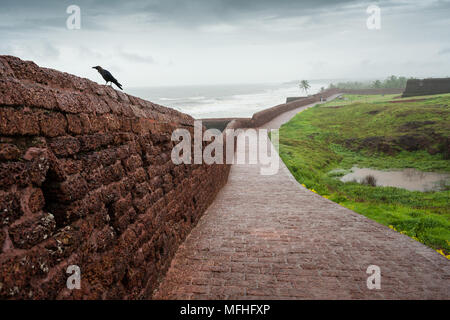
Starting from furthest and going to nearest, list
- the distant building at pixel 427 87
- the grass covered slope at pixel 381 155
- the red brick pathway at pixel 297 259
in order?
1. the distant building at pixel 427 87
2. the grass covered slope at pixel 381 155
3. the red brick pathway at pixel 297 259

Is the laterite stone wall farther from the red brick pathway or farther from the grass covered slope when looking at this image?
the grass covered slope

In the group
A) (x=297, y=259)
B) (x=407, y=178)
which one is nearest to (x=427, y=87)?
(x=407, y=178)

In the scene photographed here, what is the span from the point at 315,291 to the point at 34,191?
324 cm

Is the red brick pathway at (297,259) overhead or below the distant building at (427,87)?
below

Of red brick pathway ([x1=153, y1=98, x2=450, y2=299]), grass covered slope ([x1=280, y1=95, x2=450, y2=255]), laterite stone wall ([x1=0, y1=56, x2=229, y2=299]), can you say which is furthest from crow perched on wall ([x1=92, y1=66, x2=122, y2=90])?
grass covered slope ([x1=280, y1=95, x2=450, y2=255])

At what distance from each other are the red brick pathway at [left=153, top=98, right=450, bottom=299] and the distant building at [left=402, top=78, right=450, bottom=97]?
4169cm

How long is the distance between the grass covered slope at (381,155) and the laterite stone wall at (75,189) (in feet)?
19.8

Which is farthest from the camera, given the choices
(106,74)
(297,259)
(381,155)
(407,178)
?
(381,155)

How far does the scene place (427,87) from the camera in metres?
38.8

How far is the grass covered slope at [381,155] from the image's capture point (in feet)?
24.6

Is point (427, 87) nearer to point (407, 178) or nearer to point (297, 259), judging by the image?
point (407, 178)

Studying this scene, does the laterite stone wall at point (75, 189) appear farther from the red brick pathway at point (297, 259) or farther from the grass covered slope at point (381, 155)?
the grass covered slope at point (381, 155)

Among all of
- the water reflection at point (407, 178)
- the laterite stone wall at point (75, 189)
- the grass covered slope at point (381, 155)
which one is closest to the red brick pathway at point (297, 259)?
the laterite stone wall at point (75, 189)

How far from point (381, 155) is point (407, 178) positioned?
472 cm
